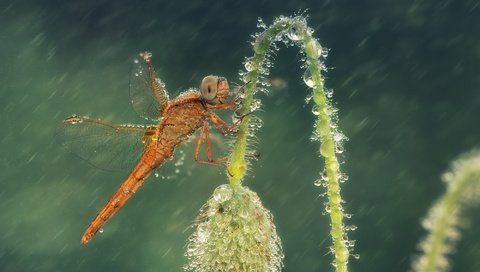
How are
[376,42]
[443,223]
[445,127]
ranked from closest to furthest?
[443,223] < [445,127] < [376,42]

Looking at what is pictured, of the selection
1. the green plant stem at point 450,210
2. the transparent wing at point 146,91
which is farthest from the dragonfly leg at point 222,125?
the green plant stem at point 450,210

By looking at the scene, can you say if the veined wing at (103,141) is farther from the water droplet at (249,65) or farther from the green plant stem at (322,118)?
the green plant stem at (322,118)

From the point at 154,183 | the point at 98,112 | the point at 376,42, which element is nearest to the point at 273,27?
the point at 154,183

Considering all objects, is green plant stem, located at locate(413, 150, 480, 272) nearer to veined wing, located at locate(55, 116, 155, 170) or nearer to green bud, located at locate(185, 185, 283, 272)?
green bud, located at locate(185, 185, 283, 272)

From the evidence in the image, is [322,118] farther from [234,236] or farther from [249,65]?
[234,236]

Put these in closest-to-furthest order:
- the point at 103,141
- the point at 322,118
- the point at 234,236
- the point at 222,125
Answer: the point at 322,118
the point at 234,236
the point at 222,125
the point at 103,141

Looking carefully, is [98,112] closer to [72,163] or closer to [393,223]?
[72,163]

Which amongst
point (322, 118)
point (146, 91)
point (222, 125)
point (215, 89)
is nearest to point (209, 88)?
point (215, 89)
